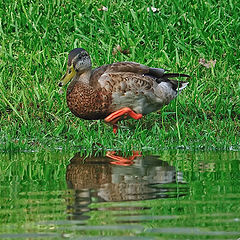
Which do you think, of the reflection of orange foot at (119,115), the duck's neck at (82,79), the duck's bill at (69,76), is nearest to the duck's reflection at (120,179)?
the reflection of orange foot at (119,115)

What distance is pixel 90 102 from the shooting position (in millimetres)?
7812

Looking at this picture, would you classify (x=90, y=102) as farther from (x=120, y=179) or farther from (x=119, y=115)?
(x=120, y=179)

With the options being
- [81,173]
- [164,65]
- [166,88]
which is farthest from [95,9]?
[81,173]

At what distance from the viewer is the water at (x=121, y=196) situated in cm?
333

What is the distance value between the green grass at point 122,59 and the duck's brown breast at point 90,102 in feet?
0.66

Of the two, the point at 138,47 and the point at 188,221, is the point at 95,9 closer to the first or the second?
the point at 138,47

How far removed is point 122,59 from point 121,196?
573 centimetres

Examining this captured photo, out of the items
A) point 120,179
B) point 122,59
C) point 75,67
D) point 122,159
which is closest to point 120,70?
point 75,67

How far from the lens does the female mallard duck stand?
25.7 ft

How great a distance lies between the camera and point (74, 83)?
8.08 metres

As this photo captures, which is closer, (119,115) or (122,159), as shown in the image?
(122,159)

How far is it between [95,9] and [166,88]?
3.30 meters

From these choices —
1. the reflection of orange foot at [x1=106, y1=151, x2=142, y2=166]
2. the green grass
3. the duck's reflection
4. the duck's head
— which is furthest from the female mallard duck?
the duck's reflection

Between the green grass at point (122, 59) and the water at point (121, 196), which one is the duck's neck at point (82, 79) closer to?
the green grass at point (122, 59)
